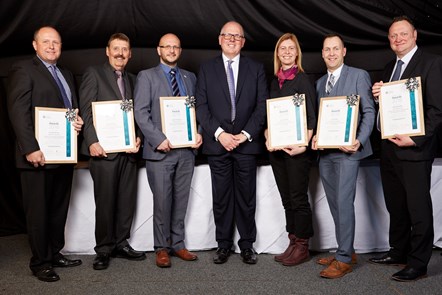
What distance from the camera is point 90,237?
3506 millimetres

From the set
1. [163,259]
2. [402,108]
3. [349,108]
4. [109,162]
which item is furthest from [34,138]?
→ [402,108]

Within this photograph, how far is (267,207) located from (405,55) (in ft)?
4.55

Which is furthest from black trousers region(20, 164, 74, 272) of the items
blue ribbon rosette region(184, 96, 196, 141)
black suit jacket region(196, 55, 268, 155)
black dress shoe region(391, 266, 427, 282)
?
black dress shoe region(391, 266, 427, 282)

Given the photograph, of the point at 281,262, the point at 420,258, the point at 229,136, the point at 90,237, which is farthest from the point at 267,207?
the point at 90,237

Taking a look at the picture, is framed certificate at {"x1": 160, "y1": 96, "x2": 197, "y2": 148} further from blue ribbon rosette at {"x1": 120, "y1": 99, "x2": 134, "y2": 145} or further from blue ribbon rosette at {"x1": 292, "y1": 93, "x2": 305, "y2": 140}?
blue ribbon rosette at {"x1": 292, "y1": 93, "x2": 305, "y2": 140}

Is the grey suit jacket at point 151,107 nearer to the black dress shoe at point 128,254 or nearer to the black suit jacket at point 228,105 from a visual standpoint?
the black suit jacket at point 228,105

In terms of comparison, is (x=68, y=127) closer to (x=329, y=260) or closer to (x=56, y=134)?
(x=56, y=134)

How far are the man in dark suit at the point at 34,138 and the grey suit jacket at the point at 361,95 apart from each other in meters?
1.68

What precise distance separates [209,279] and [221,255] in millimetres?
348

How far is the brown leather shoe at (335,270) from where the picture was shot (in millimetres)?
2969

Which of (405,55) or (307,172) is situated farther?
(307,172)

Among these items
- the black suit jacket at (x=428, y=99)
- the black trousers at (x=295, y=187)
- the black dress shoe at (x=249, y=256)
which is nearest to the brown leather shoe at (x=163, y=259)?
the black dress shoe at (x=249, y=256)

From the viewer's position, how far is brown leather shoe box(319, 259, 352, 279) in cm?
297

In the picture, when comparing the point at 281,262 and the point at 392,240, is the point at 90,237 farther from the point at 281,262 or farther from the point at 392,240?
the point at 392,240
